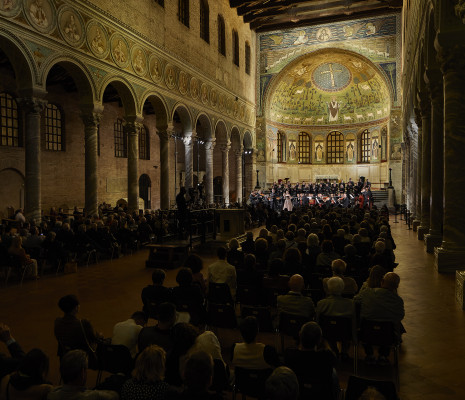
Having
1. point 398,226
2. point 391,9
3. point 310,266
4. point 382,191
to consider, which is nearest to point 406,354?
point 310,266

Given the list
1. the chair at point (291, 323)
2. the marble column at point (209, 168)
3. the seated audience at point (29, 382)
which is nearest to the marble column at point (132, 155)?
the marble column at point (209, 168)

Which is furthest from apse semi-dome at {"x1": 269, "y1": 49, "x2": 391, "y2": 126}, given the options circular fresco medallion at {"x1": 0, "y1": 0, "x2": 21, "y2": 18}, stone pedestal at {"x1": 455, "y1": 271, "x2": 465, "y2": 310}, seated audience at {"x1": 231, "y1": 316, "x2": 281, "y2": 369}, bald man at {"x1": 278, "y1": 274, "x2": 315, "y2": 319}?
seated audience at {"x1": 231, "y1": 316, "x2": 281, "y2": 369}

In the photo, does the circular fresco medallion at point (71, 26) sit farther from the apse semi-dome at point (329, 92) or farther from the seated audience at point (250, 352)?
the apse semi-dome at point (329, 92)

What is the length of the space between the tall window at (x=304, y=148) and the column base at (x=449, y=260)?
30724mm

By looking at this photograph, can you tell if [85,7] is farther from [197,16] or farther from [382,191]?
[382,191]

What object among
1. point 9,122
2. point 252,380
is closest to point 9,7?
point 9,122

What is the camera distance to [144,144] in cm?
2780

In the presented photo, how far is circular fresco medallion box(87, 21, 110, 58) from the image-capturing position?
50.1 ft

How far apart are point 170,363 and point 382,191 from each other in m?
30.6

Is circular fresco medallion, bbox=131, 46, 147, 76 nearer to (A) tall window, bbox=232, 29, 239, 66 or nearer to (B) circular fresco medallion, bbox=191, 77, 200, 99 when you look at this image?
(B) circular fresco medallion, bbox=191, 77, 200, 99

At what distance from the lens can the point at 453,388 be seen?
13.8ft

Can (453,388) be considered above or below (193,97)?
below

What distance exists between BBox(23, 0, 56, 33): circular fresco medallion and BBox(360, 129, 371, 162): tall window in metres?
30.4

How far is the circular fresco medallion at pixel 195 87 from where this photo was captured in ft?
76.5
